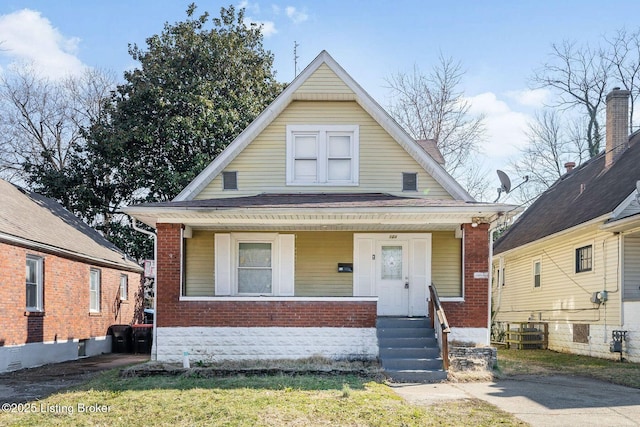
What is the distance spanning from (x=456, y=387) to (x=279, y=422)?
14.2ft

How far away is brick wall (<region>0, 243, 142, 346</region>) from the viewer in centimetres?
1377

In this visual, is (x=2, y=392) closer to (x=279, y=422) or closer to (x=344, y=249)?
(x=279, y=422)

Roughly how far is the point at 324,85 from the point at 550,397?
28.4ft

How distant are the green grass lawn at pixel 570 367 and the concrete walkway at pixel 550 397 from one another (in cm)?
55

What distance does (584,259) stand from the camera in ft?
57.8

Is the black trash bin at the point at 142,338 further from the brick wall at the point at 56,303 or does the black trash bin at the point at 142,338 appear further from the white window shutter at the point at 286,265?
the white window shutter at the point at 286,265

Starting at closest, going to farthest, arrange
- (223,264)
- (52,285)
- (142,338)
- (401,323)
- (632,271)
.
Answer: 1. (401,323)
2. (223,264)
3. (632,271)
4. (52,285)
5. (142,338)

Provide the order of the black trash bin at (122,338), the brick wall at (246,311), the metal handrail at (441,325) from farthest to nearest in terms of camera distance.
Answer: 1. the black trash bin at (122,338)
2. the brick wall at (246,311)
3. the metal handrail at (441,325)

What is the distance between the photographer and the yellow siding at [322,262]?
15.1 m

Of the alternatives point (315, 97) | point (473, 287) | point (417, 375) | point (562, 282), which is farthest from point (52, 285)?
point (562, 282)

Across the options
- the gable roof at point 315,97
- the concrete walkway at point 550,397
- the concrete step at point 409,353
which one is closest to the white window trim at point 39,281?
the gable roof at point 315,97

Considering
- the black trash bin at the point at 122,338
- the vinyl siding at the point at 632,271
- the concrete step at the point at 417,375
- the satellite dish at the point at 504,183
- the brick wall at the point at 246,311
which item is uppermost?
the satellite dish at the point at 504,183

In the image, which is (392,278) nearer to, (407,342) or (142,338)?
(407,342)

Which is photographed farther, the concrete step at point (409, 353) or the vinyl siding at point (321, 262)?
the vinyl siding at point (321, 262)
